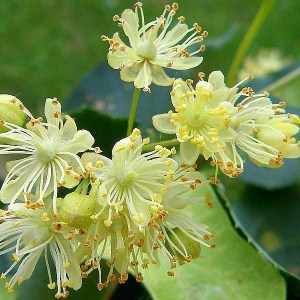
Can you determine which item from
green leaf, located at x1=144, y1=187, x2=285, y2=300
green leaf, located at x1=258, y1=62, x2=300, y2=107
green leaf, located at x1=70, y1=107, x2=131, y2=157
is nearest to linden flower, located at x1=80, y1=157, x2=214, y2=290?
green leaf, located at x1=144, y1=187, x2=285, y2=300

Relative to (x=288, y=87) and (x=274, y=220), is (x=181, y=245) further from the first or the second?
(x=288, y=87)

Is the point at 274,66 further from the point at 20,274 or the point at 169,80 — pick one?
the point at 20,274

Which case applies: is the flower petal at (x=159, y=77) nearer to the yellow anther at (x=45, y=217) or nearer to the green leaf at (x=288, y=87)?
the yellow anther at (x=45, y=217)

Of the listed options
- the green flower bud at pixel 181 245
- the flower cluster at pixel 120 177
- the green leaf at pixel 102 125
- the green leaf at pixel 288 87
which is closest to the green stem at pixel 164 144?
the flower cluster at pixel 120 177

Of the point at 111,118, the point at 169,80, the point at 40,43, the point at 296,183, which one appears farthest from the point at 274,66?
the point at 40,43

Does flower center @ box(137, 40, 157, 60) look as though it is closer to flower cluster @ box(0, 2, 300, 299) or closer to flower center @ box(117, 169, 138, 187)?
flower cluster @ box(0, 2, 300, 299)

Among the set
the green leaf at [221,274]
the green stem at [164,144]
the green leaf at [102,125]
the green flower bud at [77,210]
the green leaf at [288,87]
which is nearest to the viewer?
the green flower bud at [77,210]
